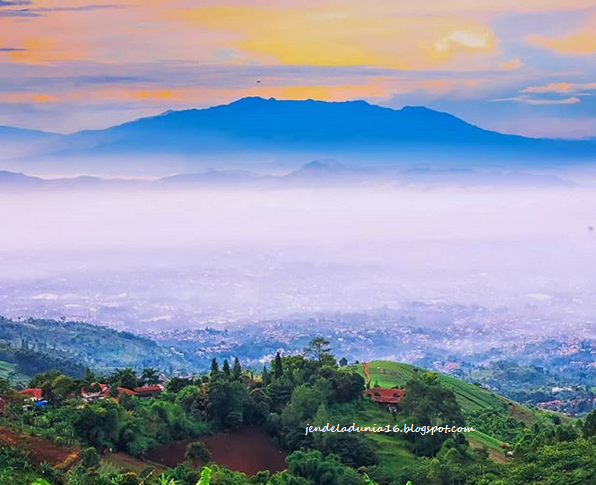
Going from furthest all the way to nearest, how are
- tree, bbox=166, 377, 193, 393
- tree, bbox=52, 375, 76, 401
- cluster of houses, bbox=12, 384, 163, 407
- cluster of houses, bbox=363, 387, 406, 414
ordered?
cluster of houses, bbox=363, 387, 406, 414, tree, bbox=166, 377, 193, 393, tree, bbox=52, 375, 76, 401, cluster of houses, bbox=12, 384, 163, 407

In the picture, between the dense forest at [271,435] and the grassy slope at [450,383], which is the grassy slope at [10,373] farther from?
the dense forest at [271,435]

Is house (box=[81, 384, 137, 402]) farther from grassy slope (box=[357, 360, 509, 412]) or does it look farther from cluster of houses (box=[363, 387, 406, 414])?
grassy slope (box=[357, 360, 509, 412])

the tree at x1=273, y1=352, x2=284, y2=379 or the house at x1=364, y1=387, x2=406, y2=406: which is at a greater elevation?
the tree at x1=273, y1=352, x2=284, y2=379

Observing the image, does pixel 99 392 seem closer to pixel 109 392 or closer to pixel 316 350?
pixel 109 392

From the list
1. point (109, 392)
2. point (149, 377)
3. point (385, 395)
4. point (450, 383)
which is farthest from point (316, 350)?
point (450, 383)

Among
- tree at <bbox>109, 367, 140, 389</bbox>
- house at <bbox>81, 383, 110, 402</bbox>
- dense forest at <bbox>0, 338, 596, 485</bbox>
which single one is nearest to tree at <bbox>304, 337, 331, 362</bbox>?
dense forest at <bbox>0, 338, 596, 485</bbox>

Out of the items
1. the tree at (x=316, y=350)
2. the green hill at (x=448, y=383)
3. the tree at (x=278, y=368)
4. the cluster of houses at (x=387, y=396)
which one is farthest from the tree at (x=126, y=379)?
the green hill at (x=448, y=383)

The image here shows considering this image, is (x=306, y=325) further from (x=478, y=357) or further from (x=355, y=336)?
(x=478, y=357)
